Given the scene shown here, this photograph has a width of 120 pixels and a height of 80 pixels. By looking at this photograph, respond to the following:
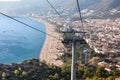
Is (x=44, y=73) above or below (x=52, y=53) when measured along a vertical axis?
above

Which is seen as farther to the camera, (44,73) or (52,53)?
(52,53)

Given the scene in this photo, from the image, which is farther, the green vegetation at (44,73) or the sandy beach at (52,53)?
the sandy beach at (52,53)

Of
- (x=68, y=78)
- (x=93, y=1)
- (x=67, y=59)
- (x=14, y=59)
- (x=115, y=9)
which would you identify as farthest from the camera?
(x=93, y=1)

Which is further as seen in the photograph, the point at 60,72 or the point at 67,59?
the point at 67,59

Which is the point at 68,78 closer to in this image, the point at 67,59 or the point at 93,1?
the point at 67,59

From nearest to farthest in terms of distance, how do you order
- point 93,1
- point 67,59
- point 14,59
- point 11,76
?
point 11,76 → point 67,59 → point 14,59 → point 93,1

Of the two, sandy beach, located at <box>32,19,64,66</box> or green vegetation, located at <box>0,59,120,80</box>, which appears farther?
sandy beach, located at <box>32,19,64,66</box>

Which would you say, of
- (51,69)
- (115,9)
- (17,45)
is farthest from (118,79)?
(115,9)

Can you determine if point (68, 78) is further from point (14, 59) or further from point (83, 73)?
point (14, 59)

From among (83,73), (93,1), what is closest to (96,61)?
(83,73)

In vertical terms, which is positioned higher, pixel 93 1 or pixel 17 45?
pixel 93 1
